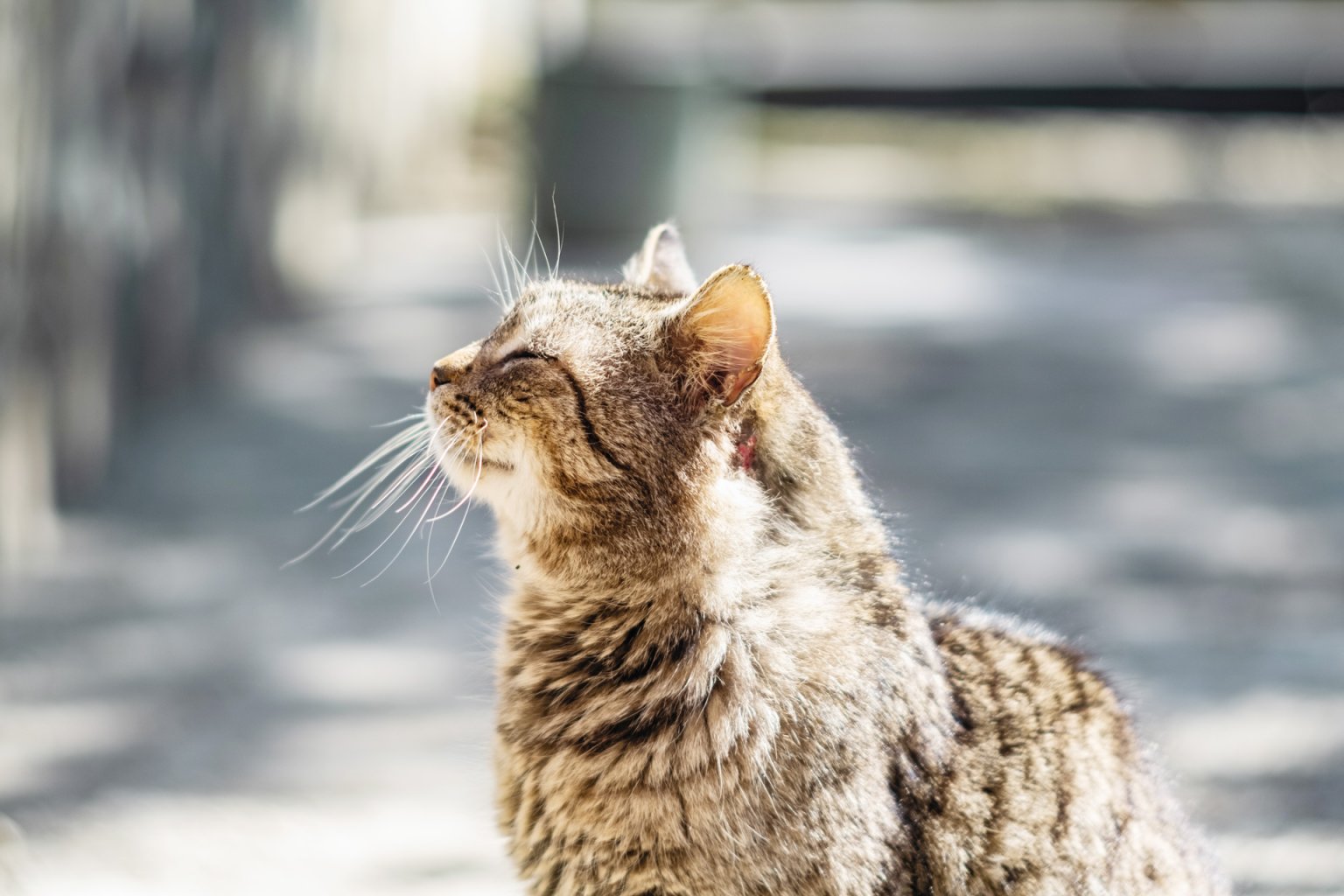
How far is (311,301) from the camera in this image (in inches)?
325

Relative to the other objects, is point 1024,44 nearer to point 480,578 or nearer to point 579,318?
point 480,578

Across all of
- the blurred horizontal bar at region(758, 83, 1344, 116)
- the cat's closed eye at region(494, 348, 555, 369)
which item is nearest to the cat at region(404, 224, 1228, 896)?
the cat's closed eye at region(494, 348, 555, 369)

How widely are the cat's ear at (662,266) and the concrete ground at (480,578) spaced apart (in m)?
0.36

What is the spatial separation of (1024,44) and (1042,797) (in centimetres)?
1321

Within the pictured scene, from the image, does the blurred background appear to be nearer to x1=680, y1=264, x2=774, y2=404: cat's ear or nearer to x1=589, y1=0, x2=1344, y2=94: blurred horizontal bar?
x1=589, y1=0, x2=1344, y2=94: blurred horizontal bar

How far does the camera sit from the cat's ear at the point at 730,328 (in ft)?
7.55

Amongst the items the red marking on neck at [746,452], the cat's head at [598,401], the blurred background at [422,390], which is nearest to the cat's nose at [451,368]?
the cat's head at [598,401]

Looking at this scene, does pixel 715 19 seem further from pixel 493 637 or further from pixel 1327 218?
pixel 493 637

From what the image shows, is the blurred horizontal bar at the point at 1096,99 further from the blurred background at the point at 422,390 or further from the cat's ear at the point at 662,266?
the cat's ear at the point at 662,266

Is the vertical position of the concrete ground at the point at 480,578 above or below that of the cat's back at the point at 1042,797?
above

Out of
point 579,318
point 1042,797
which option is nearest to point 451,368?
point 579,318

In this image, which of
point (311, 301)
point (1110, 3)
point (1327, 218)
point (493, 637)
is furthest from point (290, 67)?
point (1110, 3)

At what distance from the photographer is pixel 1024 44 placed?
14.6 m

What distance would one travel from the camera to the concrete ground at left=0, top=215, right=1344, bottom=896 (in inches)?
141
